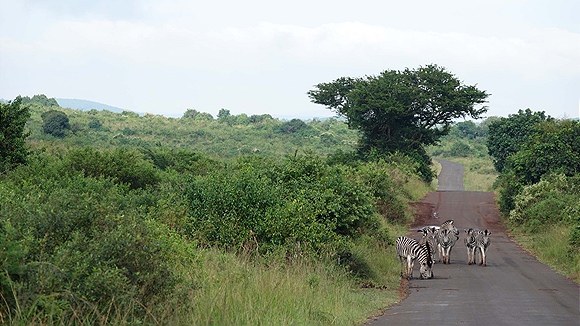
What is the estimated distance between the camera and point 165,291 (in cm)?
935

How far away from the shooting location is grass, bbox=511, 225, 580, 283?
2336 cm

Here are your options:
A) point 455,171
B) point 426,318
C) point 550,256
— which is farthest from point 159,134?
point 426,318

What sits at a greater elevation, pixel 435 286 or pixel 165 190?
pixel 165 190

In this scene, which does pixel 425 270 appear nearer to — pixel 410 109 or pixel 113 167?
pixel 113 167

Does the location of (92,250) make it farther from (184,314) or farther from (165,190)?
(165,190)

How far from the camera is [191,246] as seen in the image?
1259cm

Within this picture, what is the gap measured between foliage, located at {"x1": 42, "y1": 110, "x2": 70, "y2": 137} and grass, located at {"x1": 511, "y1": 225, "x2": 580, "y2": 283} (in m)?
52.5

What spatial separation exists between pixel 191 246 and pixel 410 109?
162ft

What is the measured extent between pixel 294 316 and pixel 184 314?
248cm

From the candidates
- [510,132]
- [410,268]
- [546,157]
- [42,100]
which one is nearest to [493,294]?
[410,268]

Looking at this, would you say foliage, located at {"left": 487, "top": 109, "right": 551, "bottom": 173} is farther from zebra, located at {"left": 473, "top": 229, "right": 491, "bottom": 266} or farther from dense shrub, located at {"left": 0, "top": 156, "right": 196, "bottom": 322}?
dense shrub, located at {"left": 0, "top": 156, "right": 196, "bottom": 322}

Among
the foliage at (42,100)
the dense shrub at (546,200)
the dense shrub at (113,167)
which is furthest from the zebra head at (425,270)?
the foliage at (42,100)

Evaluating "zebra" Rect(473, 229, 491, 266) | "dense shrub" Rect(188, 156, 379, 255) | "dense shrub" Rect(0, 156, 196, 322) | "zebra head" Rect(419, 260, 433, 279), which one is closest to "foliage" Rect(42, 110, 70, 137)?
"zebra" Rect(473, 229, 491, 266)

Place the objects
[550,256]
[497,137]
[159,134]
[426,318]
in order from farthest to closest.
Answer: [159,134] → [497,137] → [550,256] → [426,318]
